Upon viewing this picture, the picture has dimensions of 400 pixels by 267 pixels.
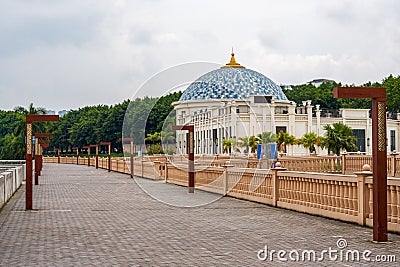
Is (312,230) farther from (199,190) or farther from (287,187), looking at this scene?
(199,190)

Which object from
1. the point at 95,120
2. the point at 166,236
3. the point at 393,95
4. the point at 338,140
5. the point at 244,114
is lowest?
the point at 166,236

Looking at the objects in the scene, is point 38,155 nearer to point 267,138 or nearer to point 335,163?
point 267,138

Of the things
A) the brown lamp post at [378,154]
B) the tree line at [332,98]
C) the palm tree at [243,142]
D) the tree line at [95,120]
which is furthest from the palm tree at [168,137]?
the tree line at [332,98]

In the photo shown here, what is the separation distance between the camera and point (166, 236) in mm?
11562

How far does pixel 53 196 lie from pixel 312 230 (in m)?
12.8

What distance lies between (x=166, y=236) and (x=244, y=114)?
34.3 metres

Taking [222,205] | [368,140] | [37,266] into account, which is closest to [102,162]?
[368,140]

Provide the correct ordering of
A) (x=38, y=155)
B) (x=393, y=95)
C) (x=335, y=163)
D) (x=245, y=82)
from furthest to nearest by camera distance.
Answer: (x=245, y=82), (x=393, y=95), (x=38, y=155), (x=335, y=163)

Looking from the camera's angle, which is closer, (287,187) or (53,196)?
(287,187)

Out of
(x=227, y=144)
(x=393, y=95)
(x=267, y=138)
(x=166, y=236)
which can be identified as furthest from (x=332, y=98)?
(x=166, y=236)

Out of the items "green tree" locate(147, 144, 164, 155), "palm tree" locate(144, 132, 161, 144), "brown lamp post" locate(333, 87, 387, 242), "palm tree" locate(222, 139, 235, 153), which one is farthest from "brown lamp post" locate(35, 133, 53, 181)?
"brown lamp post" locate(333, 87, 387, 242)

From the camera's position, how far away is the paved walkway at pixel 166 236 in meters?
9.16

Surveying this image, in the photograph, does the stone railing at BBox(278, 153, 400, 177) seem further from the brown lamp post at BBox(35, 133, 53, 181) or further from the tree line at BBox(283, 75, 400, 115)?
the tree line at BBox(283, 75, 400, 115)

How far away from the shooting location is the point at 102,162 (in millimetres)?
60875
